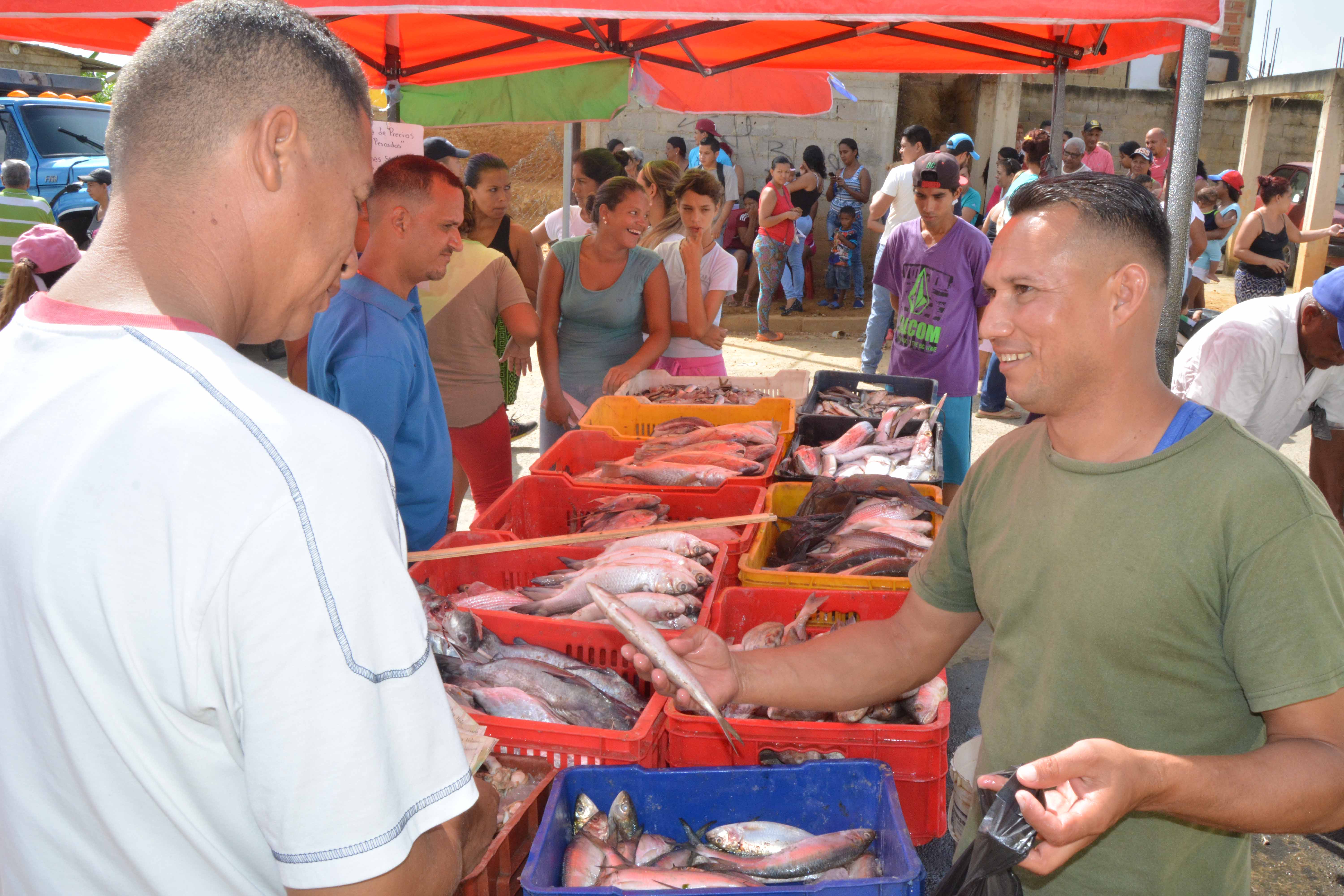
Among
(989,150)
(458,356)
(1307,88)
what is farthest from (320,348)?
(1307,88)

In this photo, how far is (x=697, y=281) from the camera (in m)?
5.70

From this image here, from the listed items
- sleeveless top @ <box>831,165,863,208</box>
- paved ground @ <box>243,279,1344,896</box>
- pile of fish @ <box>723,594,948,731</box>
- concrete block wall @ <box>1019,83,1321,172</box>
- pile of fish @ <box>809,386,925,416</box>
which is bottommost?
paved ground @ <box>243,279,1344,896</box>

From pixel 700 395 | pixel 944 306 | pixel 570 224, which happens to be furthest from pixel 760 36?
pixel 700 395

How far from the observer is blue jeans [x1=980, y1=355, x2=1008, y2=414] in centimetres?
905

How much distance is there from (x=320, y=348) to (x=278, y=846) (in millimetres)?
2401

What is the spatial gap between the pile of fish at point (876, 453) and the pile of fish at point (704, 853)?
6.68 ft

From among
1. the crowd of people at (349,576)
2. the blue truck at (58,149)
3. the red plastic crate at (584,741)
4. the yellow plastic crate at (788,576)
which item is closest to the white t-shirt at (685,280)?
the yellow plastic crate at (788,576)

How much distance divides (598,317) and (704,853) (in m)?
3.74

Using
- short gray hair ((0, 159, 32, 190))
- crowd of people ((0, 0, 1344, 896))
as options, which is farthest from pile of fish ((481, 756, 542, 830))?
short gray hair ((0, 159, 32, 190))

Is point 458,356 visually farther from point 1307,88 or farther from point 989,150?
point 1307,88

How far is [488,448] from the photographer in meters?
4.99

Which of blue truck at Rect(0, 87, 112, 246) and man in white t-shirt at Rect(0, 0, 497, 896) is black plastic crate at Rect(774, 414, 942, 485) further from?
blue truck at Rect(0, 87, 112, 246)

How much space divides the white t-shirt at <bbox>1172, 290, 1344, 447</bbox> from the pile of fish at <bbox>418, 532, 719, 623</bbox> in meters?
2.04

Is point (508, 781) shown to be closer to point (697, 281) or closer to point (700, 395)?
point (700, 395)
